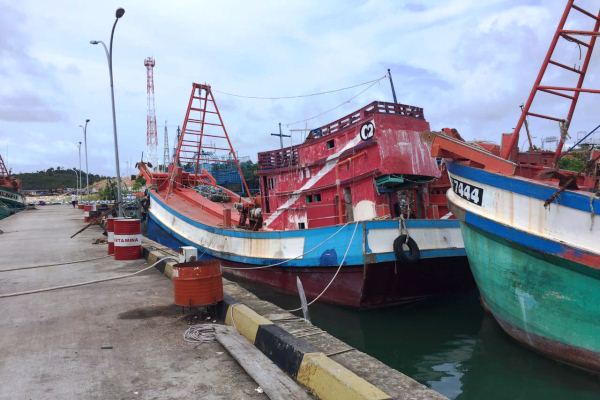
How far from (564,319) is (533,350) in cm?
100

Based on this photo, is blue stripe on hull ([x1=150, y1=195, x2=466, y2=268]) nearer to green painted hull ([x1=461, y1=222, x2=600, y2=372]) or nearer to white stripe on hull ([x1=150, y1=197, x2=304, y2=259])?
white stripe on hull ([x1=150, y1=197, x2=304, y2=259])

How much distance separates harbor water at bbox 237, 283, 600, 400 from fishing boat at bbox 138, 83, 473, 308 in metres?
0.38

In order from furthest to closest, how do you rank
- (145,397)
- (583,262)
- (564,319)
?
(564,319) < (583,262) < (145,397)

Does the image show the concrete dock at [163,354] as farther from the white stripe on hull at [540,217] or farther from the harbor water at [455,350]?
the white stripe on hull at [540,217]

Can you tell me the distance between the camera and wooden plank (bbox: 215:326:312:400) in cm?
372

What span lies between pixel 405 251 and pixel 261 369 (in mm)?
4981

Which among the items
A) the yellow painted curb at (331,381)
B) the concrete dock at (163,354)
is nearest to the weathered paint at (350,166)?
the concrete dock at (163,354)

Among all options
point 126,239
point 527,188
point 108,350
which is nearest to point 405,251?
point 527,188

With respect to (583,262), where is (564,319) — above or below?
below

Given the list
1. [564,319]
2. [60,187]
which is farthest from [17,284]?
[60,187]

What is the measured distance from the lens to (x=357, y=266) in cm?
860

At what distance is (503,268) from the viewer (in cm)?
635

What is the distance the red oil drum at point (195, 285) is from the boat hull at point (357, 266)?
3495 millimetres

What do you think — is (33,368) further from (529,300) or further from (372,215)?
(372,215)
